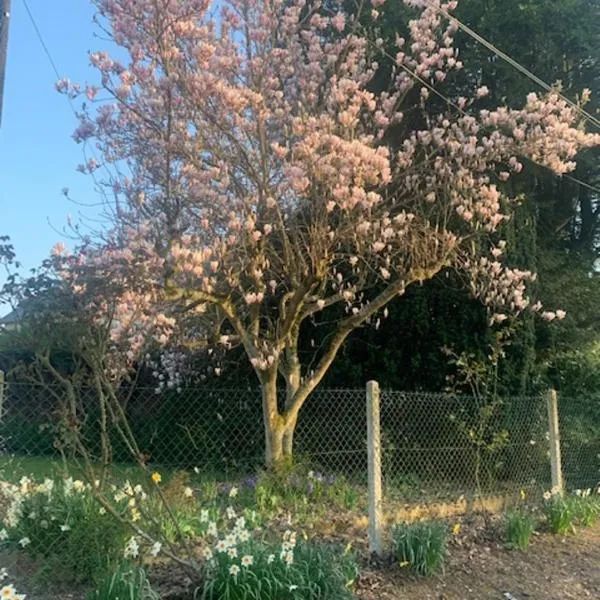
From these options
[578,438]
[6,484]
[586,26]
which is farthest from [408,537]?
[586,26]

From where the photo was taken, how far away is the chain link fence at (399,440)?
774 cm

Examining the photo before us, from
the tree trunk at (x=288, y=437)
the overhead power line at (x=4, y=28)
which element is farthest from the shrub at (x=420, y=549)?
the overhead power line at (x=4, y=28)

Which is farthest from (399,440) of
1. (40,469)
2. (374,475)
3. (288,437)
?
(40,469)

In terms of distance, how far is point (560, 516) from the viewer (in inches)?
262

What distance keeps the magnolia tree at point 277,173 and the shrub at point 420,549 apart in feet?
8.00

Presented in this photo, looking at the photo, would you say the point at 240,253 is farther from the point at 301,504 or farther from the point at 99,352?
the point at 99,352

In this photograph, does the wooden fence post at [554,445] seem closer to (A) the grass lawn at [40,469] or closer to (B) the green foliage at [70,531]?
(A) the grass lawn at [40,469]

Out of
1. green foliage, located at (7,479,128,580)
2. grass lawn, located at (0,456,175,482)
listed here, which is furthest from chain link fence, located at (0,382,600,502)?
green foliage, located at (7,479,128,580)

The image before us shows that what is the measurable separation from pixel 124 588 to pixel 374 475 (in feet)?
7.67

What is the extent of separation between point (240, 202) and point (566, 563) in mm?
4350

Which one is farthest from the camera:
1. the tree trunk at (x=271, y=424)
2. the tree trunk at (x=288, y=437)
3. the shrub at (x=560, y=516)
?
the tree trunk at (x=288, y=437)

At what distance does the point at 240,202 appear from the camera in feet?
23.1

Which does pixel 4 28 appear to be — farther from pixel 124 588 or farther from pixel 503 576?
pixel 503 576

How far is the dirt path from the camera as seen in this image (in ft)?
15.7
